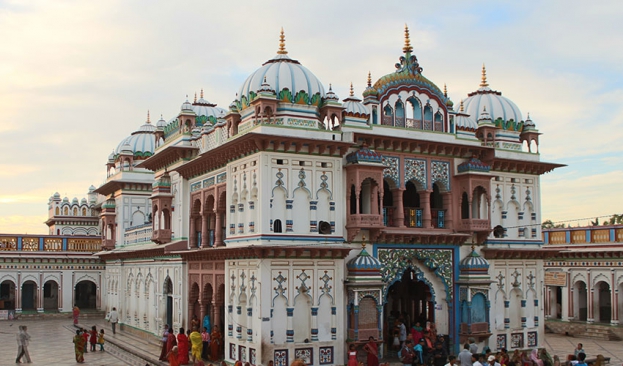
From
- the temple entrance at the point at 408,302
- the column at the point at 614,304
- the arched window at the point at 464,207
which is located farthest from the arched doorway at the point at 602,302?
the arched window at the point at 464,207

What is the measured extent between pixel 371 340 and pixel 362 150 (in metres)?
4.72

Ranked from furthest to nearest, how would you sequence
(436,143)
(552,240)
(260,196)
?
(552,240) → (436,143) → (260,196)

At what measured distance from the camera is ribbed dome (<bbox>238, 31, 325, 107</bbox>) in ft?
59.2

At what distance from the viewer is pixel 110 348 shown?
23.4m

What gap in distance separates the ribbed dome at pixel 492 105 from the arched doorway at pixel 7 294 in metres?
27.7

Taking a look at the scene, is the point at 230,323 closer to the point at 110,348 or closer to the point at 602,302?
the point at 110,348

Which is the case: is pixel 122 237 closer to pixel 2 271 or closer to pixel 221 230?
pixel 2 271

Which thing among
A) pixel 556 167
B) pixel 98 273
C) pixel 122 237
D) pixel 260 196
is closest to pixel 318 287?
pixel 260 196

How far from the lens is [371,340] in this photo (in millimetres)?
17000

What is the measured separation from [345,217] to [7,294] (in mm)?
30424

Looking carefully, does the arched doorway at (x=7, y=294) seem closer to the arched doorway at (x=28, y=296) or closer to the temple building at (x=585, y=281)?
the arched doorway at (x=28, y=296)

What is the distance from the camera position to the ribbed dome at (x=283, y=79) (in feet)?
59.2

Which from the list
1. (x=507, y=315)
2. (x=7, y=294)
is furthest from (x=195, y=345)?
(x=7, y=294)

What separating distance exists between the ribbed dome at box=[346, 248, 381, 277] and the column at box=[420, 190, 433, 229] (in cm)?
227
